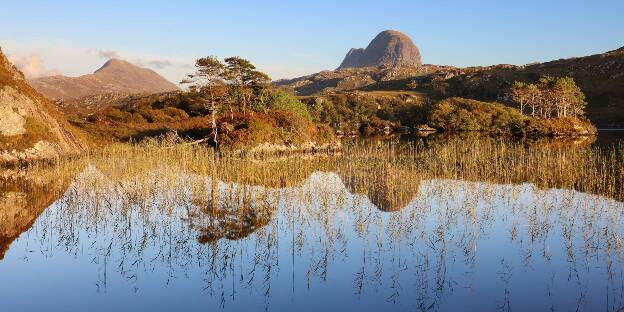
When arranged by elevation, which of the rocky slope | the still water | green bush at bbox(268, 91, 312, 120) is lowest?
the still water

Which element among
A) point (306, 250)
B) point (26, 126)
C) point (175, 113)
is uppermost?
point (175, 113)

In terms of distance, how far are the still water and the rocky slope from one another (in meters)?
13.3

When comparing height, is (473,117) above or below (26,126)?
above

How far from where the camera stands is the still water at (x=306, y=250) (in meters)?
10.5

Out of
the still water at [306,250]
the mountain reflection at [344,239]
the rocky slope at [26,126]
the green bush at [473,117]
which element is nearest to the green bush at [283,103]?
A: the rocky slope at [26,126]

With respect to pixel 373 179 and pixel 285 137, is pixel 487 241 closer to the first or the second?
pixel 373 179

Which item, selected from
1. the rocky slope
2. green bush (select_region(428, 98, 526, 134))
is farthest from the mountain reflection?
green bush (select_region(428, 98, 526, 134))

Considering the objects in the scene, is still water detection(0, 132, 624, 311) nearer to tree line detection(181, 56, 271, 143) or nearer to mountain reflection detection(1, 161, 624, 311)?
mountain reflection detection(1, 161, 624, 311)

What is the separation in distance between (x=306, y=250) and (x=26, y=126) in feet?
96.9

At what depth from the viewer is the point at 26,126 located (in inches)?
1362

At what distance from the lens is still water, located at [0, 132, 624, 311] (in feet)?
34.3

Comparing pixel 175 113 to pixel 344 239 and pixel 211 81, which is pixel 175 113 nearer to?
pixel 211 81

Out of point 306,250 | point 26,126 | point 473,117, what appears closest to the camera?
point 306,250

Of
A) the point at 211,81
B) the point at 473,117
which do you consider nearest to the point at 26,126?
the point at 211,81
